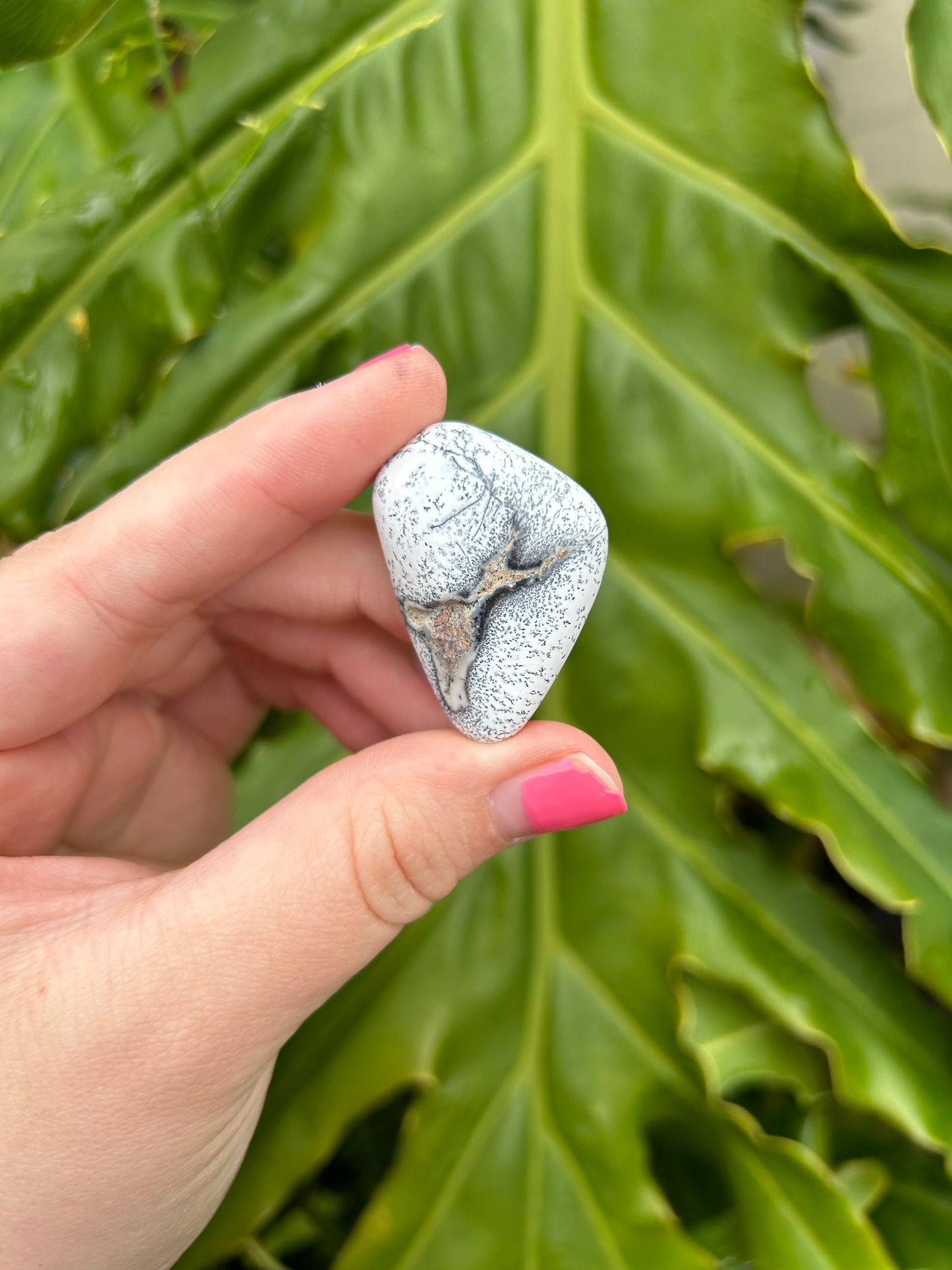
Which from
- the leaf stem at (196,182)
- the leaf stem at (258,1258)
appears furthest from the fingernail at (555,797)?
the leaf stem at (258,1258)

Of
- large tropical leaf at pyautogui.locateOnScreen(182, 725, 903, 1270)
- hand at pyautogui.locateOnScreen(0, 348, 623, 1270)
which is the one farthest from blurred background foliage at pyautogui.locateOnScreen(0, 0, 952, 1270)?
hand at pyautogui.locateOnScreen(0, 348, 623, 1270)

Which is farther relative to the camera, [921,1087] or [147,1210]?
[921,1087]

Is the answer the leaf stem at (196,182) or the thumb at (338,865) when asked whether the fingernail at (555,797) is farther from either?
the leaf stem at (196,182)

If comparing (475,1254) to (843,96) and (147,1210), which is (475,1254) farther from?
(843,96)

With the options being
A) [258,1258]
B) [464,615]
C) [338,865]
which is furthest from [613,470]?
[258,1258]

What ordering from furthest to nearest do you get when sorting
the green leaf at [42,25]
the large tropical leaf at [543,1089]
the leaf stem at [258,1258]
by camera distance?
the leaf stem at [258,1258] → the large tropical leaf at [543,1089] → the green leaf at [42,25]

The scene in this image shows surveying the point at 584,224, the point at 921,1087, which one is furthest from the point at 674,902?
the point at 584,224
